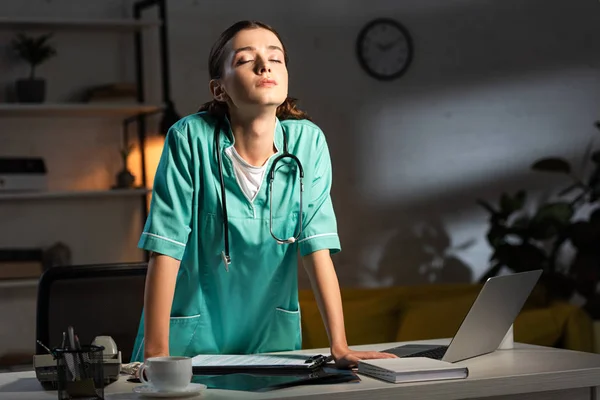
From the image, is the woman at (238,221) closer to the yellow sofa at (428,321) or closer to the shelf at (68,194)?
the yellow sofa at (428,321)

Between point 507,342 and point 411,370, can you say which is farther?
point 507,342

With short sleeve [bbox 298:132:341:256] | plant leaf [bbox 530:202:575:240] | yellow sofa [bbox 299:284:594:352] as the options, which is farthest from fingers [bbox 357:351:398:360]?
plant leaf [bbox 530:202:575:240]

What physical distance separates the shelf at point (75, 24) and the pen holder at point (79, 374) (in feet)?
9.28

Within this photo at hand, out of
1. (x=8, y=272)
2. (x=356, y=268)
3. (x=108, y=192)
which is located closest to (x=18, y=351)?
(x=8, y=272)

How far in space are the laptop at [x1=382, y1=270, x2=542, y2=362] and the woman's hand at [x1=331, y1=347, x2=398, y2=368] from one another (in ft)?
0.40

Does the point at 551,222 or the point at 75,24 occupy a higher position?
the point at 75,24

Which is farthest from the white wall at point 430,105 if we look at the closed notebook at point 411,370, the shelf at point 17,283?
the closed notebook at point 411,370

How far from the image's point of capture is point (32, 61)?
13.3ft

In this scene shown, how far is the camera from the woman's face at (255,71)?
1.73 m

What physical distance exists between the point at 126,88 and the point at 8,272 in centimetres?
94

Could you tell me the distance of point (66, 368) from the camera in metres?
1.44

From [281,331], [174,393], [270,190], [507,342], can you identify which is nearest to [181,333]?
[281,331]

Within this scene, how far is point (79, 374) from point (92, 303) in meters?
0.89

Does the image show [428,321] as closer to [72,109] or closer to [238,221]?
[72,109]
